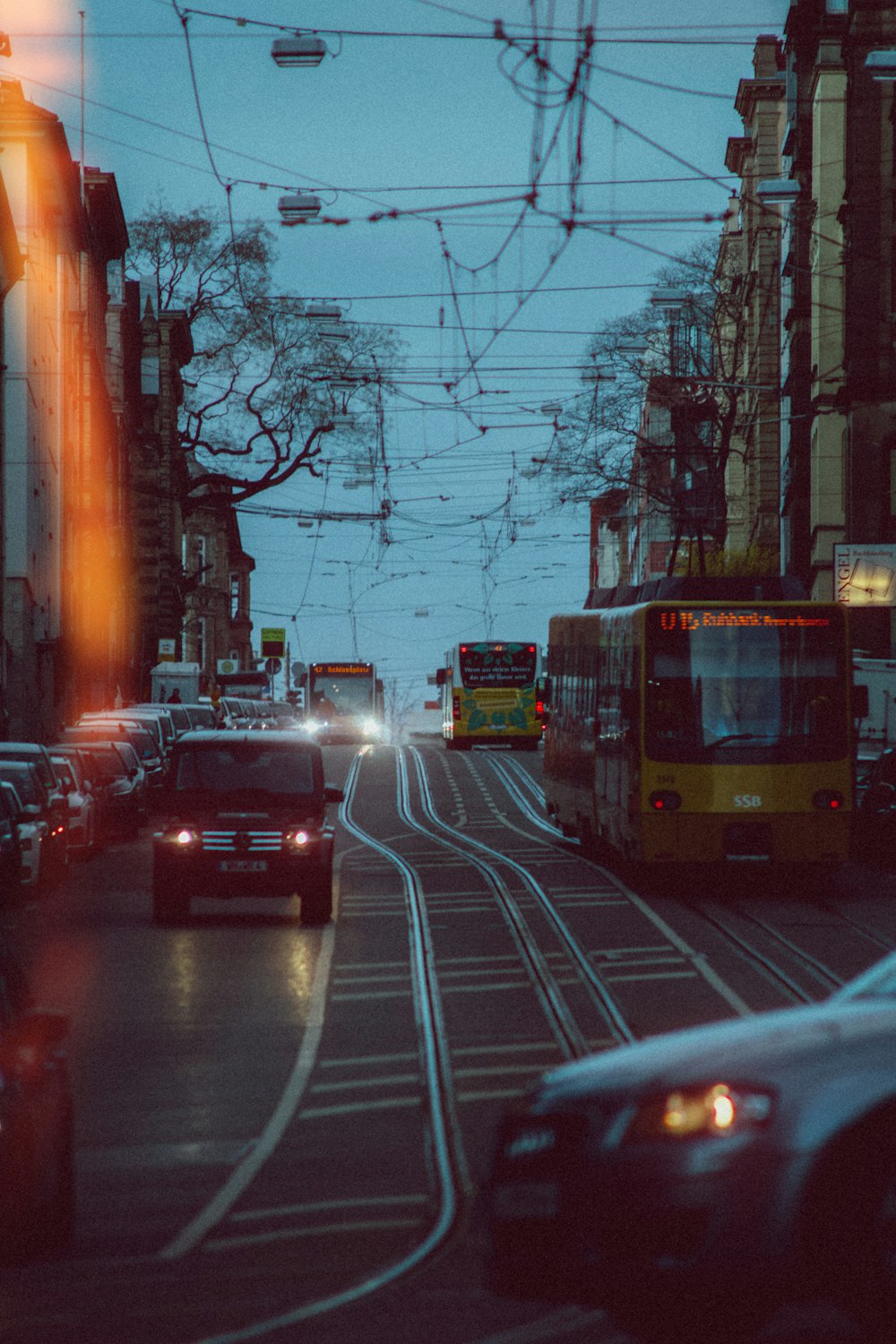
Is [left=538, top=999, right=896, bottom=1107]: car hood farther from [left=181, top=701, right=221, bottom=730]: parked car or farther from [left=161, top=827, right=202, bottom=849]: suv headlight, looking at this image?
[left=181, top=701, right=221, bottom=730]: parked car

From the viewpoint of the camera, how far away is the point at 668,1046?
6.20m

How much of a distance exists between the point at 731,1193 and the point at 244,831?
53.2 feet

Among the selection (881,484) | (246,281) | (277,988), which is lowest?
(277,988)

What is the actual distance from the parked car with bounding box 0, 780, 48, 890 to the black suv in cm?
313

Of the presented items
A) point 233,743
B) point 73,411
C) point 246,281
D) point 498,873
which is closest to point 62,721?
point 73,411

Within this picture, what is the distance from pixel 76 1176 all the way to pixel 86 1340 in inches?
121

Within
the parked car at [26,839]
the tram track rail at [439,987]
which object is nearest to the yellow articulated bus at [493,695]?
the tram track rail at [439,987]

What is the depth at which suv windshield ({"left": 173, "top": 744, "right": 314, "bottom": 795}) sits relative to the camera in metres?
22.1

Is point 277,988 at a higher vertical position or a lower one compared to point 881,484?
lower

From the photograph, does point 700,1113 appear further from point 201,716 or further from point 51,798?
point 201,716

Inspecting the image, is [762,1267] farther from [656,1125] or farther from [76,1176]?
[76,1176]

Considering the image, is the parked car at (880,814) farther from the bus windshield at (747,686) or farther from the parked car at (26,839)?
the parked car at (26,839)

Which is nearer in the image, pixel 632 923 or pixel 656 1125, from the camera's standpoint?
pixel 656 1125

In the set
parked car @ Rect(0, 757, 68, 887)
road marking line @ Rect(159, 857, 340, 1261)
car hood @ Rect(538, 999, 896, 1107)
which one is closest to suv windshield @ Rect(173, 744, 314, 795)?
parked car @ Rect(0, 757, 68, 887)
